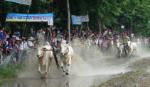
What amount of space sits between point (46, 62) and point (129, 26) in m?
41.7

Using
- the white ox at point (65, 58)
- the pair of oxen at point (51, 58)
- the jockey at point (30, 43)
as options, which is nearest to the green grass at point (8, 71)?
the pair of oxen at point (51, 58)

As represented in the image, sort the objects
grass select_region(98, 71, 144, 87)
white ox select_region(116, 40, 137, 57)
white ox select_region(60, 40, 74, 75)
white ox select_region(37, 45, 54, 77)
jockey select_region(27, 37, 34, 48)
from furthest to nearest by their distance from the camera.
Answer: white ox select_region(116, 40, 137, 57) → jockey select_region(27, 37, 34, 48) → white ox select_region(60, 40, 74, 75) → white ox select_region(37, 45, 54, 77) → grass select_region(98, 71, 144, 87)

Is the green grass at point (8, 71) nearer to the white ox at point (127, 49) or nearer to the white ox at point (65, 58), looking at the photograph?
the white ox at point (65, 58)

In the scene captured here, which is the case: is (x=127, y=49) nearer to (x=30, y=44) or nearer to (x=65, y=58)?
(x=30, y=44)

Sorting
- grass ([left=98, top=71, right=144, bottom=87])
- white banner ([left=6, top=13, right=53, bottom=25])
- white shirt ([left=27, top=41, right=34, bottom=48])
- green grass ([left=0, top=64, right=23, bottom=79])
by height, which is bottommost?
green grass ([left=0, top=64, right=23, bottom=79])

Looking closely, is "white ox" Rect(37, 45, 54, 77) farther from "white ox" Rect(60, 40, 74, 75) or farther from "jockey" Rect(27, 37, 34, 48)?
"jockey" Rect(27, 37, 34, 48)

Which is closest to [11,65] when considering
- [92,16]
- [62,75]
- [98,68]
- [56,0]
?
[62,75]

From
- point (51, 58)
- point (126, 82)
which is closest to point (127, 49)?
point (51, 58)

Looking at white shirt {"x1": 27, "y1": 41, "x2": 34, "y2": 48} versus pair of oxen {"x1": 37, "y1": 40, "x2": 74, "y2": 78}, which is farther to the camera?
white shirt {"x1": 27, "y1": 41, "x2": 34, "y2": 48}

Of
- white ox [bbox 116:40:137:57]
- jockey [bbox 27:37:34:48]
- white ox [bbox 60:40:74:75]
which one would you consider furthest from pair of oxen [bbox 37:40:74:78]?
white ox [bbox 116:40:137:57]

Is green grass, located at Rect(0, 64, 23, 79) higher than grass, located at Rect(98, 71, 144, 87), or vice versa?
grass, located at Rect(98, 71, 144, 87)

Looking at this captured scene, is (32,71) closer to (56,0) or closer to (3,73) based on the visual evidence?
(3,73)

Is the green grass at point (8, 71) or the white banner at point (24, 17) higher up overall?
the white banner at point (24, 17)

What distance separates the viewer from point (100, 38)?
121 feet
